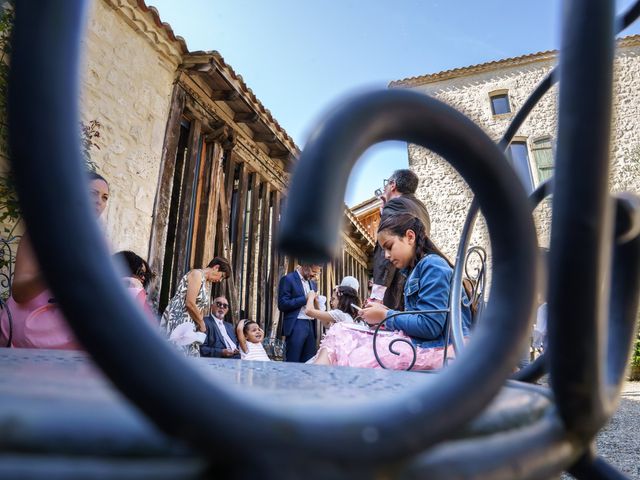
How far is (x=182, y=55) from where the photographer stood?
191 inches

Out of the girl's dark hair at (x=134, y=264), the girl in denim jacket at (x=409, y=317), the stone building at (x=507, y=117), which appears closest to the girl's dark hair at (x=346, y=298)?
the girl's dark hair at (x=134, y=264)

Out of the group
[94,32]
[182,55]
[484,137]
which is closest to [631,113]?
[182,55]

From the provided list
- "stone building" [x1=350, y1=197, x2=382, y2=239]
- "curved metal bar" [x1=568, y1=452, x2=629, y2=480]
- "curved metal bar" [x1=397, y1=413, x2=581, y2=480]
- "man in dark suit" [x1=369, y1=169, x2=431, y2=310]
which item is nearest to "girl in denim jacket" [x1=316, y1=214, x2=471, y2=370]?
"man in dark suit" [x1=369, y1=169, x2=431, y2=310]

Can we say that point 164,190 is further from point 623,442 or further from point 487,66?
point 487,66

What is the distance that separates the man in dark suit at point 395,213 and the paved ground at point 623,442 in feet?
4.10

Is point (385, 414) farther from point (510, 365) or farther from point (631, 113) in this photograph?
point (631, 113)

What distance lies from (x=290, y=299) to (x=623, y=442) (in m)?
3.03

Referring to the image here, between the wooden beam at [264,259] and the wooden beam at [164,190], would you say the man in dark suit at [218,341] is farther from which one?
the wooden beam at [264,259]

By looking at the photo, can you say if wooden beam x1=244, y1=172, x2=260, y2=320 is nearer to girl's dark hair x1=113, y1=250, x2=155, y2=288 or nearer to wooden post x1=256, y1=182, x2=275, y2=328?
wooden post x1=256, y1=182, x2=275, y2=328

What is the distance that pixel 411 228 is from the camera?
2.19 m

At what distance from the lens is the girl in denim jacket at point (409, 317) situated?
1860 mm

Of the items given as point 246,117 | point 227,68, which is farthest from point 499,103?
point 227,68

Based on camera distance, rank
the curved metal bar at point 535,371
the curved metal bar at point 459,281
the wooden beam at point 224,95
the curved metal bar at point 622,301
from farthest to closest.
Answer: the wooden beam at point 224,95 → the curved metal bar at point 459,281 → the curved metal bar at point 535,371 → the curved metal bar at point 622,301

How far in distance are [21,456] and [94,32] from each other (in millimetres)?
4625
